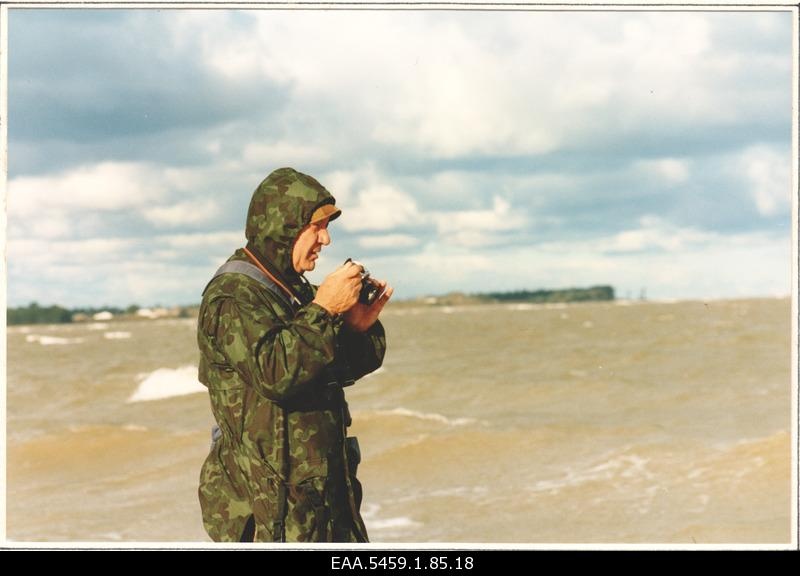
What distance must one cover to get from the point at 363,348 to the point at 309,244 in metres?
0.42

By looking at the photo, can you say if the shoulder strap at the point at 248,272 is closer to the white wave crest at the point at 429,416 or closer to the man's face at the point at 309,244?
the man's face at the point at 309,244

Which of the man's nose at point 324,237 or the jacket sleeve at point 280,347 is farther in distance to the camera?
the man's nose at point 324,237

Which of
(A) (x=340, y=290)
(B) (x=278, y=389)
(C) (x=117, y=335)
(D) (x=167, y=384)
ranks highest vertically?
(C) (x=117, y=335)

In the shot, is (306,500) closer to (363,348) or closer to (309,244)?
(363,348)

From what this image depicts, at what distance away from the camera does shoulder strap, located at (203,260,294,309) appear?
3301 mm

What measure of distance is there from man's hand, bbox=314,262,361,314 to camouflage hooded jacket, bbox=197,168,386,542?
4 centimetres

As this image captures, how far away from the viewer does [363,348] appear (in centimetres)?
343

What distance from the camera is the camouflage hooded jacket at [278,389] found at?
10.3 ft

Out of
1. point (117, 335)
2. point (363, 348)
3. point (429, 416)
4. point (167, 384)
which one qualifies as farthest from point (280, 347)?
point (117, 335)

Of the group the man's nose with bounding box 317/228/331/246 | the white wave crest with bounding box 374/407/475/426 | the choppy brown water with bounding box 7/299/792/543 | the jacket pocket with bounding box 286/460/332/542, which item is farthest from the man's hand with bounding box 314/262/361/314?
the white wave crest with bounding box 374/407/475/426

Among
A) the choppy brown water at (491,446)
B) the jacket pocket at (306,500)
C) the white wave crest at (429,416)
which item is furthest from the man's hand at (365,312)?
the white wave crest at (429,416)
